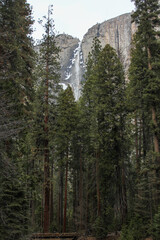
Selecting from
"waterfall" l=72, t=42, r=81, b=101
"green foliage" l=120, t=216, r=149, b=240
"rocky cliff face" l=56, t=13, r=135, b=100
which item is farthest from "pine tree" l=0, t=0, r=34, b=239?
"waterfall" l=72, t=42, r=81, b=101

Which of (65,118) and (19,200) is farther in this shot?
(65,118)

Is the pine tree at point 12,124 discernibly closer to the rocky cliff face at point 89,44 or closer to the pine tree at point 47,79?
the pine tree at point 47,79

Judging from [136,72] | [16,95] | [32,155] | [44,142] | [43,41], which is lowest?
[32,155]

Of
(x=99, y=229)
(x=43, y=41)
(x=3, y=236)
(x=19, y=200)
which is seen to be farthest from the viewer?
(x=43, y=41)

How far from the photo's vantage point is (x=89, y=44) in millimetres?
97812

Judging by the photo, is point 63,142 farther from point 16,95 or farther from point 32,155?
point 16,95

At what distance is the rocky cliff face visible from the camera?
8016 cm

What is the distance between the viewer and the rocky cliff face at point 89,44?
80.2 m

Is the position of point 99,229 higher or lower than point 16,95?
lower

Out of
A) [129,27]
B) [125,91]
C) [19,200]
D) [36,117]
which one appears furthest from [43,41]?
[129,27]

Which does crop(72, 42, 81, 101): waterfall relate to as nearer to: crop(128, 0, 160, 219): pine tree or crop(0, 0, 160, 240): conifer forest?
crop(0, 0, 160, 240): conifer forest

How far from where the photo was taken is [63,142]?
16.7 meters

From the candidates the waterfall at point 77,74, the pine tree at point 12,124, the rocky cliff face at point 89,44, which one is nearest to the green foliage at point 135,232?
the pine tree at point 12,124

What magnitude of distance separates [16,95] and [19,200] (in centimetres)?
444
